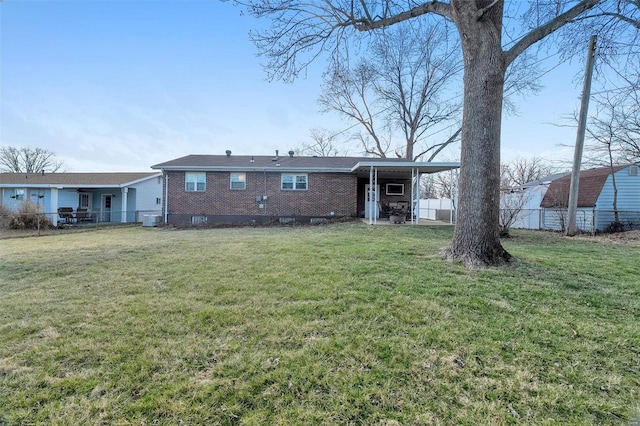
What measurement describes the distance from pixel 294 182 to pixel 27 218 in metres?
13.6

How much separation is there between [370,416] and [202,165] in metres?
16.5

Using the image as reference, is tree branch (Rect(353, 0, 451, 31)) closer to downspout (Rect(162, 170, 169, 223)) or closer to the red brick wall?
the red brick wall

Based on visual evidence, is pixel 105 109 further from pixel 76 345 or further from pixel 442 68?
pixel 442 68

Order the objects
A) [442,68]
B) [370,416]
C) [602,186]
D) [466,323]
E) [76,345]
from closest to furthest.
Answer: [370,416] → [76,345] → [466,323] → [602,186] → [442,68]

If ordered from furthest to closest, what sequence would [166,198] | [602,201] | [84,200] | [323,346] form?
[84,200] → [166,198] → [602,201] → [323,346]

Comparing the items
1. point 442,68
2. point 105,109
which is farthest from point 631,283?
point 442,68

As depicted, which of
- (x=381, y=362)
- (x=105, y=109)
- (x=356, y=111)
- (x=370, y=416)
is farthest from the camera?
(x=356, y=111)

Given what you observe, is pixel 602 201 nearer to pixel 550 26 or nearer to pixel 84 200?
pixel 550 26

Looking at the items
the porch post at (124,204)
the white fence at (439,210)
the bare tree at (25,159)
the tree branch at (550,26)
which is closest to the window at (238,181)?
the porch post at (124,204)

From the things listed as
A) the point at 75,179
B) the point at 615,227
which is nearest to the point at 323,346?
the point at 615,227

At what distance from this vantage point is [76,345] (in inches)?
117

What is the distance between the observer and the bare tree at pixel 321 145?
108ft

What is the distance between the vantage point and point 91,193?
23844 millimetres

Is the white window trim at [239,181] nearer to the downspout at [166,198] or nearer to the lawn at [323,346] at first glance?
the downspout at [166,198]
